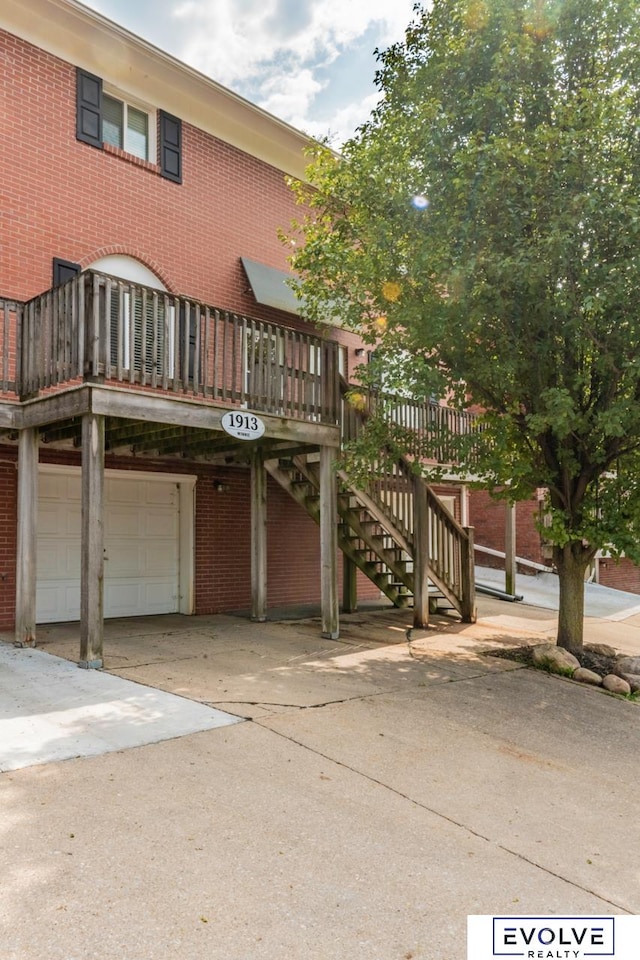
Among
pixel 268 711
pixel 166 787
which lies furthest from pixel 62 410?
pixel 166 787

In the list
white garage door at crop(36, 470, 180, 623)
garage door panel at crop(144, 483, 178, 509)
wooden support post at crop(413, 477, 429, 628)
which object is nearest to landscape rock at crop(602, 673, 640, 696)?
wooden support post at crop(413, 477, 429, 628)

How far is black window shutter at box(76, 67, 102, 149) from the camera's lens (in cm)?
928

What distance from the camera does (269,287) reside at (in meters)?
11.4

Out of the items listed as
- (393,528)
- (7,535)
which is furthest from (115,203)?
(393,528)

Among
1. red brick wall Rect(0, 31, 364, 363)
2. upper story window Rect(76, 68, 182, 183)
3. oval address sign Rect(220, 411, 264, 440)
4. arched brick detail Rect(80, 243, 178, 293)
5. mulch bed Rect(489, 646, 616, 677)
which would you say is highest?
upper story window Rect(76, 68, 182, 183)

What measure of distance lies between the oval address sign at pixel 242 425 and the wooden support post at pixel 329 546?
1300 mm

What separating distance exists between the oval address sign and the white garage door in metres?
3.18

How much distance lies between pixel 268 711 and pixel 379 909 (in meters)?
2.65

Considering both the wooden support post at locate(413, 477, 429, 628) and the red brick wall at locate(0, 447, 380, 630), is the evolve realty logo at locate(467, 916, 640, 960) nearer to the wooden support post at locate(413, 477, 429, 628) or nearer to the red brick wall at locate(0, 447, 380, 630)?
the wooden support post at locate(413, 477, 429, 628)

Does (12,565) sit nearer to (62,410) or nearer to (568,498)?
(62,410)

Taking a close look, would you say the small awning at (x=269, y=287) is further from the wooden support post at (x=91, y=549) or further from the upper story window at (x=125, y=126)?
the wooden support post at (x=91, y=549)

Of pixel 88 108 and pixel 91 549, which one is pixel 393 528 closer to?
pixel 91 549

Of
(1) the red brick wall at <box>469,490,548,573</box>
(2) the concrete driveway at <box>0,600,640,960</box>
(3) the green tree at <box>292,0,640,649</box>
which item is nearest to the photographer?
(2) the concrete driveway at <box>0,600,640,960</box>

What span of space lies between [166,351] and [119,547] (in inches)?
161
